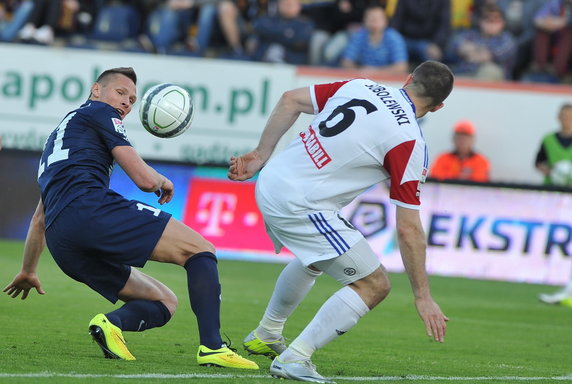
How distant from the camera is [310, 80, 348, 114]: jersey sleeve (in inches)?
273

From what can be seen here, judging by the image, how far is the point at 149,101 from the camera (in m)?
7.29

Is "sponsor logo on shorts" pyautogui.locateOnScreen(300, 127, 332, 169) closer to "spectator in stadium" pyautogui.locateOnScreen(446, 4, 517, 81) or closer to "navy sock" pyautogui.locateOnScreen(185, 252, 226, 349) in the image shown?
"navy sock" pyautogui.locateOnScreen(185, 252, 226, 349)

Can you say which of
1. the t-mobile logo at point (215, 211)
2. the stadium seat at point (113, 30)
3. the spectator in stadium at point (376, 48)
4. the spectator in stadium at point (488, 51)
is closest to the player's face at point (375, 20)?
the spectator in stadium at point (376, 48)

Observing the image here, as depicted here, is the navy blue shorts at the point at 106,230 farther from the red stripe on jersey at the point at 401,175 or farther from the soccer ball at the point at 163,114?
the red stripe on jersey at the point at 401,175

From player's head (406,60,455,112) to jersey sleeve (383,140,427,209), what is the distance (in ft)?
1.47

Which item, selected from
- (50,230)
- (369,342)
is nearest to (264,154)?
(50,230)

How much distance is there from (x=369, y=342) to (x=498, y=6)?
11843mm

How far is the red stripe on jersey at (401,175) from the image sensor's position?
20.5ft

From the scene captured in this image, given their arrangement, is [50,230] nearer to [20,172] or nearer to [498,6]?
[20,172]

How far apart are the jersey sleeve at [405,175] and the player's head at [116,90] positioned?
1.74 meters

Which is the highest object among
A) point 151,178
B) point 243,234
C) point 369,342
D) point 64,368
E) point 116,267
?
point 151,178

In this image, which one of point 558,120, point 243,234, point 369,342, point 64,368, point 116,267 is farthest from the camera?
point 558,120

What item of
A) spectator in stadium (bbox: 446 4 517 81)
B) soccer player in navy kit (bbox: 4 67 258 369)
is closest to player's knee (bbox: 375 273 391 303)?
soccer player in navy kit (bbox: 4 67 258 369)

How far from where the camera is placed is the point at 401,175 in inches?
247
